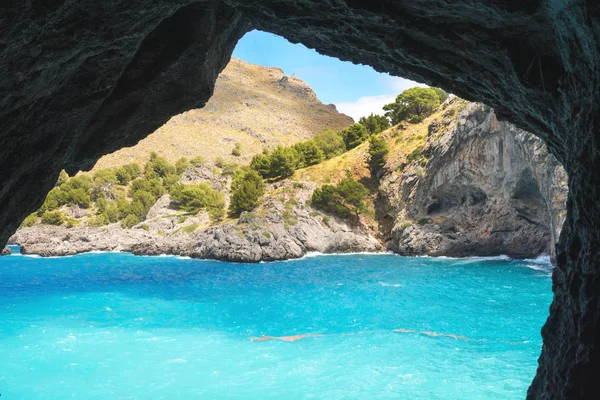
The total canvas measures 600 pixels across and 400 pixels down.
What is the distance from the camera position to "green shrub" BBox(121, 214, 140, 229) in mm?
70250

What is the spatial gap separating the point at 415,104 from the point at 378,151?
1528 centimetres

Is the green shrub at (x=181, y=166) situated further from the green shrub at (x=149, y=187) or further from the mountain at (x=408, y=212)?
the mountain at (x=408, y=212)

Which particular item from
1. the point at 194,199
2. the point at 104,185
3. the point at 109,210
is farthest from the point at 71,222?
the point at 194,199

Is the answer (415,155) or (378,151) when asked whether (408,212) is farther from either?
(378,151)

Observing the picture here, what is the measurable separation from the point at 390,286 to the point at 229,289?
42.4 feet

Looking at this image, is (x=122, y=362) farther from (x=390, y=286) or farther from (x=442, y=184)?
(x=442, y=184)

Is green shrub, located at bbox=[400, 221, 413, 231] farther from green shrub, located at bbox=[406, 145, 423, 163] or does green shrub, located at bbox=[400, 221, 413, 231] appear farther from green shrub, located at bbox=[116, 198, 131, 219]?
green shrub, located at bbox=[116, 198, 131, 219]

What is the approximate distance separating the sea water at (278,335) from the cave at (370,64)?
957 centimetres

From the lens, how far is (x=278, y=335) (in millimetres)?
19750

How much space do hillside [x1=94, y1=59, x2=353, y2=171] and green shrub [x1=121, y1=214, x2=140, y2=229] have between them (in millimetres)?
33406

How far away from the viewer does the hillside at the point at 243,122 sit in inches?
4375

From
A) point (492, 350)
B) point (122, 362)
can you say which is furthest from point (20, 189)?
point (492, 350)

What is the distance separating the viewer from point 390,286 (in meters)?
30.6

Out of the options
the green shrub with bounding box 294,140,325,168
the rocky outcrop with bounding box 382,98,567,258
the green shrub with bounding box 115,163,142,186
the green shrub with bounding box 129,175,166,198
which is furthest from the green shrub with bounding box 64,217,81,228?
the rocky outcrop with bounding box 382,98,567,258
